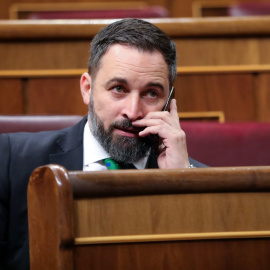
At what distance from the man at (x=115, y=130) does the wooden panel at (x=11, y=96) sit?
0.64 ft

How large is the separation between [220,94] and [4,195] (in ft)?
1.26

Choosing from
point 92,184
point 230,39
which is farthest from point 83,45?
point 92,184

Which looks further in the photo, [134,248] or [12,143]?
[12,143]

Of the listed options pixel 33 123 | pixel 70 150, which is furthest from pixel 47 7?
pixel 70 150

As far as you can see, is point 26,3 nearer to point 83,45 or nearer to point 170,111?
point 83,45

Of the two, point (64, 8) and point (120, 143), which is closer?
point (120, 143)

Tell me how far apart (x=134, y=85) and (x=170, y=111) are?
6 cm

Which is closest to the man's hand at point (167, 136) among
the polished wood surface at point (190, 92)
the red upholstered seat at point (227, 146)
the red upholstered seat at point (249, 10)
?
the red upholstered seat at point (227, 146)

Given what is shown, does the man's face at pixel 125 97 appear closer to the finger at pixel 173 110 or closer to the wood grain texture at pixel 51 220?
the finger at pixel 173 110

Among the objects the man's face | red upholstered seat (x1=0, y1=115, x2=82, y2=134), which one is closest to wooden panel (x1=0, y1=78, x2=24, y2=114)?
red upholstered seat (x1=0, y1=115, x2=82, y2=134)

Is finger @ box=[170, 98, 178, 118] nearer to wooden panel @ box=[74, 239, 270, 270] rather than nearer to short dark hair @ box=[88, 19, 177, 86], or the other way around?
short dark hair @ box=[88, 19, 177, 86]

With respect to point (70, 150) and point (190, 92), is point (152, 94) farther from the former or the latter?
point (190, 92)

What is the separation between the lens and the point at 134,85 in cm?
58

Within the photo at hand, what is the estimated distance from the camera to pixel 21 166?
57 cm
